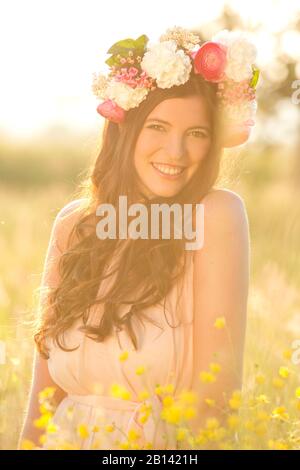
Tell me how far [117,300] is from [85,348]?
0.22 meters

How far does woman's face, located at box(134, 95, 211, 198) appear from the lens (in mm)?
3490

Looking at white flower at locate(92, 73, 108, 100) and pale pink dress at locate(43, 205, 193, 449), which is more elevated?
white flower at locate(92, 73, 108, 100)

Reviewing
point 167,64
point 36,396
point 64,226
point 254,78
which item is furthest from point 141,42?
point 36,396

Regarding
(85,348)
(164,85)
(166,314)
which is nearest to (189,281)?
(166,314)

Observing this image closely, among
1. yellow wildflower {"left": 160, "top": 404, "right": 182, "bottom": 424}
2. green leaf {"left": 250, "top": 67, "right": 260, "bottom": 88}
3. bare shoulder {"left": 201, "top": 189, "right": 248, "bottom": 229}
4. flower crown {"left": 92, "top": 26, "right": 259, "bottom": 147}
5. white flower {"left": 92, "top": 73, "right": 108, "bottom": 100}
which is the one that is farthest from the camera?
white flower {"left": 92, "top": 73, "right": 108, "bottom": 100}

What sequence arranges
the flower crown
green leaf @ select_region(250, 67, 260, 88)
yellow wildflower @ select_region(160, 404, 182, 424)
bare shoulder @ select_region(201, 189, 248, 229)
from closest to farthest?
yellow wildflower @ select_region(160, 404, 182, 424) < bare shoulder @ select_region(201, 189, 248, 229) < the flower crown < green leaf @ select_region(250, 67, 260, 88)

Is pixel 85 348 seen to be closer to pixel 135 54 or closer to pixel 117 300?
pixel 117 300

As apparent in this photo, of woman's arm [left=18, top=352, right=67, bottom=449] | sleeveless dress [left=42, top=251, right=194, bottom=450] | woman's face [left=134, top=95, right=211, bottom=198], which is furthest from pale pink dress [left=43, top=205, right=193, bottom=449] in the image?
woman's face [left=134, top=95, right=211, bottom=198]

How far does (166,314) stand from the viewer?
341 cm

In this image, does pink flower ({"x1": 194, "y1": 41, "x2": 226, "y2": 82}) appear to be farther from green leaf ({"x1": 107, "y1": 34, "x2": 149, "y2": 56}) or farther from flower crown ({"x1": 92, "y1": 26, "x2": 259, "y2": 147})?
green leaf ({"x1": 107, "y1": 34, "x2": 149, "y2": 56})

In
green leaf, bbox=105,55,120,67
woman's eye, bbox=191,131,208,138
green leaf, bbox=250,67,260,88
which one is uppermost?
green leaf, bbox=105,55,120,67

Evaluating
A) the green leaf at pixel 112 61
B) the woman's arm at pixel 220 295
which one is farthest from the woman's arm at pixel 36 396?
the green leaf at pixel 112 61

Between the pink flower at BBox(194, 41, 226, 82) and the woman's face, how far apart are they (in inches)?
3.9

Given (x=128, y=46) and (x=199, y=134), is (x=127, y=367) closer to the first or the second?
(x=199, y=134)
